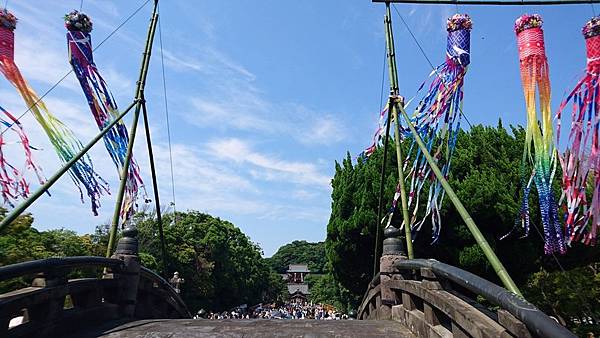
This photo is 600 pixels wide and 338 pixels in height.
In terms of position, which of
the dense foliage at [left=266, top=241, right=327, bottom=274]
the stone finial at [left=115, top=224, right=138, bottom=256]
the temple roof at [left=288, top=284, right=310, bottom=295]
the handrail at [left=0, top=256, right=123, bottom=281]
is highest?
the stone finial at [left=115, top=224, right=138, bottom=256]

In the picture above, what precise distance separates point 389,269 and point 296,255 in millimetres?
146521

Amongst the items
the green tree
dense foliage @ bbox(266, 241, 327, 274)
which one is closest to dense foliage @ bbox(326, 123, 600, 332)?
Result: the green tree

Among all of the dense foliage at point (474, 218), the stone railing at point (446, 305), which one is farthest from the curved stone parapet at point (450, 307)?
the dense foliage at point (474, 218)

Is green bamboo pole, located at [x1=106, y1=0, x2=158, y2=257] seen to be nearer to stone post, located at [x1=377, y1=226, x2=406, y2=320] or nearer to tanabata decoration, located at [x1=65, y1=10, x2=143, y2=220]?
tanabata decoration, located at [x1=65, y1=10, x2=143, y2=220]

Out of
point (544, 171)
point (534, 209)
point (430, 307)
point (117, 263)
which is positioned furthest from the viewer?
point (534, 209)

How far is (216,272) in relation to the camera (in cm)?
4731

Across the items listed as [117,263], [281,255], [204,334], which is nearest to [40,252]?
[117,263]

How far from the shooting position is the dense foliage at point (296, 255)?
145 meters

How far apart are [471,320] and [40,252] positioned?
20.5m

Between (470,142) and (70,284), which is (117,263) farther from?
(470,142)

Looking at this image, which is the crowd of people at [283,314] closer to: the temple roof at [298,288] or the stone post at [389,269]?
the stone post at [389,269]

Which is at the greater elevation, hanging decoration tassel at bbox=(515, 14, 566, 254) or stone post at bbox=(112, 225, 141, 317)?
hanging decoration tassel at bbox=(515, 14, 566, 254)

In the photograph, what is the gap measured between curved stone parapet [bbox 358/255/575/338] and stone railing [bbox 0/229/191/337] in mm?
5126

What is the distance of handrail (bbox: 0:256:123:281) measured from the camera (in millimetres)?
5141
